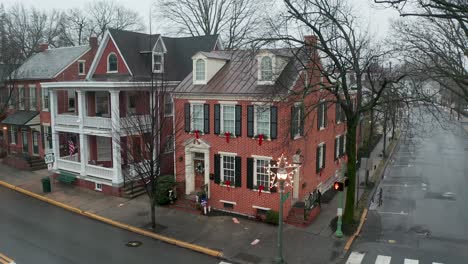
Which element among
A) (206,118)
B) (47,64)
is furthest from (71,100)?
(206,118)

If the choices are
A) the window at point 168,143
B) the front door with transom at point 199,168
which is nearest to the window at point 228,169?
the front door with transom at point 199,168

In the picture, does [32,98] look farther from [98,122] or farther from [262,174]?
[262,174]

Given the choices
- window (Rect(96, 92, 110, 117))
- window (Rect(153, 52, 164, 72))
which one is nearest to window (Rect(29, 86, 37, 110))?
window (Rect(96, 92, 110, 117))

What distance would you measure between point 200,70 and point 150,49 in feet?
23.3

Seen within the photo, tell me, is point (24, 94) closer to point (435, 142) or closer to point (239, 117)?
point (239, 117)

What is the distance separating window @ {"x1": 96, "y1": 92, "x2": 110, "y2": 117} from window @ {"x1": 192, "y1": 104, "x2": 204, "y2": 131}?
30.6ft

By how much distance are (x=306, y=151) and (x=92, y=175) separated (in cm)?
1321

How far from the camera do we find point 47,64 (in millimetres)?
32781

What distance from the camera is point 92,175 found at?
2323 cm

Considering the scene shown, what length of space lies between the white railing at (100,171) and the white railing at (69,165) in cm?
114

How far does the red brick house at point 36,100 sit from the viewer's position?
30.2 meters

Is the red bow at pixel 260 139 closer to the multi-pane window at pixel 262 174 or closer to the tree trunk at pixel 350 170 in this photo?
the multi-pane window at pixel 262 174

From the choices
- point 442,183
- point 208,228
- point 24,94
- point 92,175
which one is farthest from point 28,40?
point 442,183

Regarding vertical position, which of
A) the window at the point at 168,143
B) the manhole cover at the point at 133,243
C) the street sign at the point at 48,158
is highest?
the window at the point at 168,143
